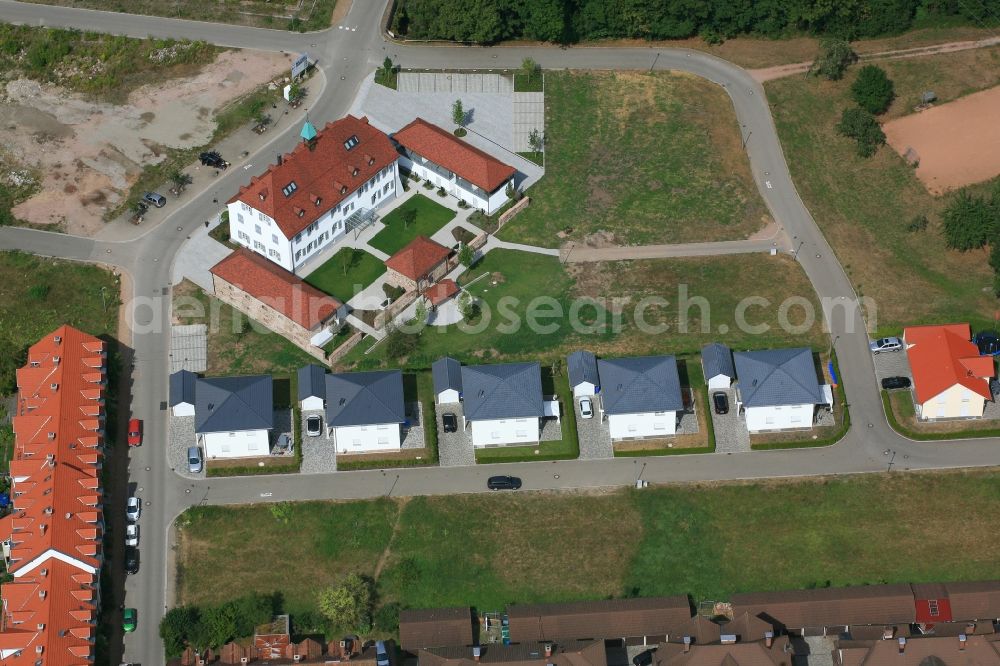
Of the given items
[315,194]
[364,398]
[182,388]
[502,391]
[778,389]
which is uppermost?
[315,194]

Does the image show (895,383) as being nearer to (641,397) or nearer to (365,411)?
(641,397)

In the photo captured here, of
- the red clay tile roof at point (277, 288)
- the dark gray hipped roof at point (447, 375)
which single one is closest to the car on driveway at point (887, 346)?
the dark gray hipped roof at point (447, 375)

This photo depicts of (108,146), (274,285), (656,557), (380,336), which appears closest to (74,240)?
(108,146)

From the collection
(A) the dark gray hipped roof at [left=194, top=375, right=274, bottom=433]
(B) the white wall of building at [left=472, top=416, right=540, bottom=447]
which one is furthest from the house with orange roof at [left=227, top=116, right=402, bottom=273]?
(B) the white wall of building at [left=472, top=416, right=540, bottom=447]

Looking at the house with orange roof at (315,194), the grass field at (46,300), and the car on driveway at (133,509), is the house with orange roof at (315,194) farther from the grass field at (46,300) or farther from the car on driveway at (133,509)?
the car on driveway at (133,509)

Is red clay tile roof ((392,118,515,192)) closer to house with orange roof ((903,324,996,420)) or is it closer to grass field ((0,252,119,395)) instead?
grass field ((0,252,119,395))

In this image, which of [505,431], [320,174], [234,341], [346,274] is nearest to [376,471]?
[505,431]
